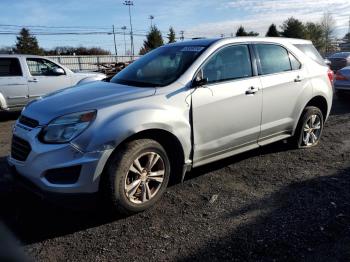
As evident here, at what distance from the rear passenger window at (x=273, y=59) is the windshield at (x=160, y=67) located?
0.98 meters

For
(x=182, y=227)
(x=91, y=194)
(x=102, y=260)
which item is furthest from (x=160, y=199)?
(x=102, y=260)

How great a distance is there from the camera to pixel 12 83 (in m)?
9.60

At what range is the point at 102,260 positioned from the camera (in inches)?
125

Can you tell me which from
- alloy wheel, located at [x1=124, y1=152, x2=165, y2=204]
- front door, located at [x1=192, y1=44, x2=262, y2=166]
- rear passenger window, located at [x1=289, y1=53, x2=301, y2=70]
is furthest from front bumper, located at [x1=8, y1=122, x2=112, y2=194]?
rear passenger window, located at [x1=289, y1=53, x2=301, y2=70]

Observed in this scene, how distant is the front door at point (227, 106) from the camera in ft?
14.4

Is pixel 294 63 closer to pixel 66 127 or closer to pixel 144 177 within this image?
pixel 144 177

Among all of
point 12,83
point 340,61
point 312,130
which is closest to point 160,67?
point 312,130

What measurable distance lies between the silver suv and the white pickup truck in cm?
525

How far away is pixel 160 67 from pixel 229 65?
0.85m

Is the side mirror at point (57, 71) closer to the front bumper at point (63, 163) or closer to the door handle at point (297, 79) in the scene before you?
the door handle at point (297, 79)

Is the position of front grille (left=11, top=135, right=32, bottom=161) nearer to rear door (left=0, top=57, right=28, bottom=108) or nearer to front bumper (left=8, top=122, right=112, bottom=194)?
front bumper (left=8, top=122, right=112, bottom=194)

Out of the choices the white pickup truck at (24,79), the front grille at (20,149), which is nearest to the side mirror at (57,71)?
the white pickup truck at (24,79)

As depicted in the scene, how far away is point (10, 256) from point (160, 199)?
2.37m

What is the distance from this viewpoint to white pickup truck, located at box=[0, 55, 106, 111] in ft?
31.3
